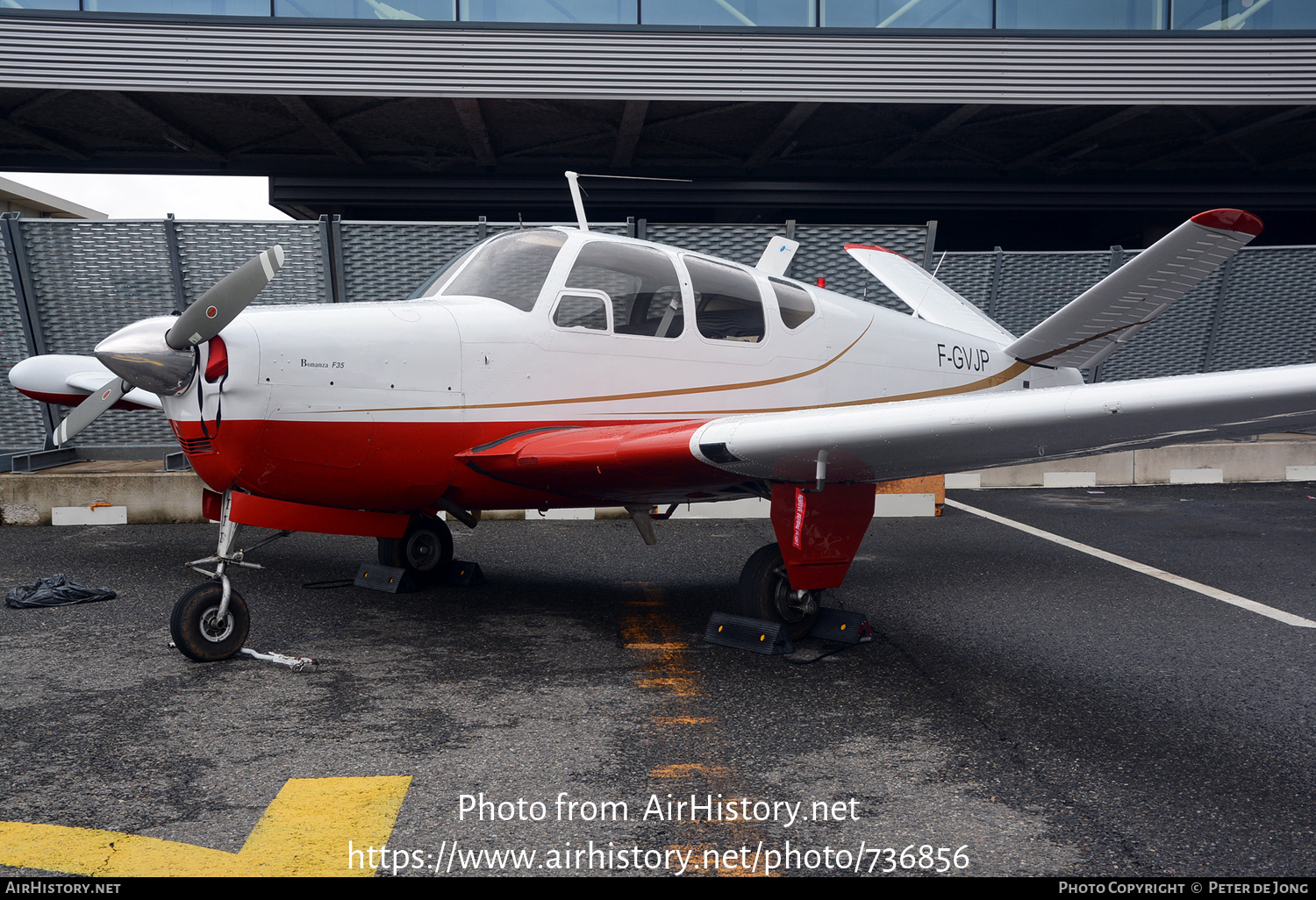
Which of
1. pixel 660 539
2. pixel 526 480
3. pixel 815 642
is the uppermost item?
pixel 526 480

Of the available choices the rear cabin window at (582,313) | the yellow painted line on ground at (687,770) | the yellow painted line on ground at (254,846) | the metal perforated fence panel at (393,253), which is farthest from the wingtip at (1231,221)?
the metal perforated fence panel at (393,253)

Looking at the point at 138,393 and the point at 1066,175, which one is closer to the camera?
the point at 138,393

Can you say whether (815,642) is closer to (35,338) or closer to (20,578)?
(20,578)

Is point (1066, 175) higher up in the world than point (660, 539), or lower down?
higher up

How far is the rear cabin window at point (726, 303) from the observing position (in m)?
4.91

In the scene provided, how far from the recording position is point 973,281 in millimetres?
10922

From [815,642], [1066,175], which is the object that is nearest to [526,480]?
[815,642]

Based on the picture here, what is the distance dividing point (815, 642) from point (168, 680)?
313 centimetres

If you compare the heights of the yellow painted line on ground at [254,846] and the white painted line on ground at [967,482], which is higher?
the yellow painted line on ground at [254,846]

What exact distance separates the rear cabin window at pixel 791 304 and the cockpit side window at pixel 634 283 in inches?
28.4

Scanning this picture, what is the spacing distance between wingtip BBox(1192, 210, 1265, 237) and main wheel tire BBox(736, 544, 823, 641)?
115 inches

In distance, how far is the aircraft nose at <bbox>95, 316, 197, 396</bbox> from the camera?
364 centimetres

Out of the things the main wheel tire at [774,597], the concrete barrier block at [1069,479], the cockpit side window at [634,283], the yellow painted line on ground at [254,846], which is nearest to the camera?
the yellow painted line on ground at [254,846]

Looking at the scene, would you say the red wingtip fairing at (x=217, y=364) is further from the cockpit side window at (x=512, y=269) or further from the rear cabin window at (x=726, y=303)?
the rear cabin window at (x=726, y=303)
